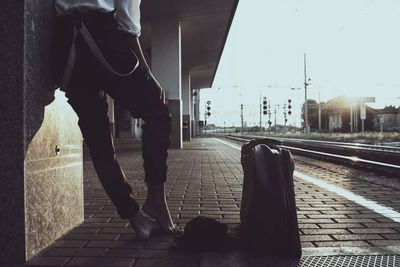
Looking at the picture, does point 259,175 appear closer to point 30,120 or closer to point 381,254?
point 381,254

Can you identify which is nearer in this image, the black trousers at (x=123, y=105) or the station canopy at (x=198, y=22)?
the black trousers at (x=123, y=105)

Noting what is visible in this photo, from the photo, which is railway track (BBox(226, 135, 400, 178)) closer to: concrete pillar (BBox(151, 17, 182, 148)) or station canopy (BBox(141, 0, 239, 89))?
Answer: concrete pillar (BBox(151, 17, 182, 148))

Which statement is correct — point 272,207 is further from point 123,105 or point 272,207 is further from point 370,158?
point 370,158

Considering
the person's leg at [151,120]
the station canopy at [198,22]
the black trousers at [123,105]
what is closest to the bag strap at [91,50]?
the black trousers at [123,105]

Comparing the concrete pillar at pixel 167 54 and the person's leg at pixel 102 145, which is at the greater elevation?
the concrete pillar at pixel 167 54

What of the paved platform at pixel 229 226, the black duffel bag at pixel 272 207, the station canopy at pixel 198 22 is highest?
the station canopy at pixel 198 22

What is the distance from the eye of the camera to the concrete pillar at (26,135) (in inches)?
92.1

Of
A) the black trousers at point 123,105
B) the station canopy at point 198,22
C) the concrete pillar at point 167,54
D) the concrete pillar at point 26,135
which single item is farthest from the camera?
the concrete pillar at point 167,54

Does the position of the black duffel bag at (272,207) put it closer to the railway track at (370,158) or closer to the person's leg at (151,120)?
the person's leg at (151,120)

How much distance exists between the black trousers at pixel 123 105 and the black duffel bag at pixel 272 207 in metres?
0.68

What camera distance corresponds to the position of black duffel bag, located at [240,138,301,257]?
2.54 metres

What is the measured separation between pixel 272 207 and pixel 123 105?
1.23 meters

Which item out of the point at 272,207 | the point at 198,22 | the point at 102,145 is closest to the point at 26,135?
the point at 102,145

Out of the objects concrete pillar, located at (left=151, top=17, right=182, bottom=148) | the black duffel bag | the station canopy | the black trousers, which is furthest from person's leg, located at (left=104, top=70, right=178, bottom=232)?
concrete pillar, located at (left=151, top=17, right=182, bottom=148)
